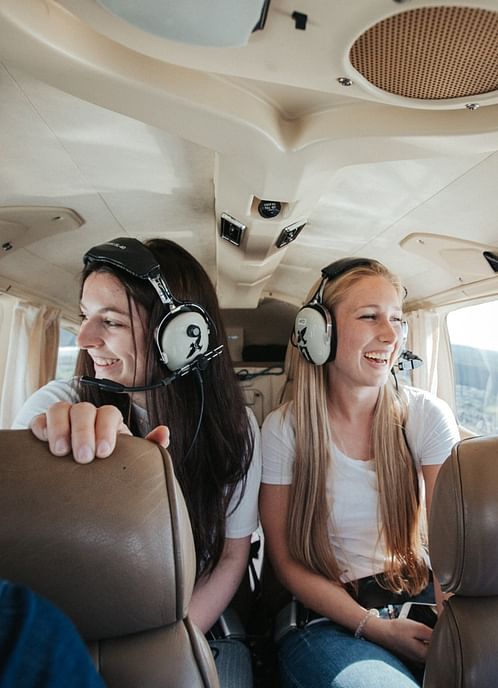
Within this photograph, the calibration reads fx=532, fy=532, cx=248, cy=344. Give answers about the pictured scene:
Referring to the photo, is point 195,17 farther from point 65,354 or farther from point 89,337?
point 65,354

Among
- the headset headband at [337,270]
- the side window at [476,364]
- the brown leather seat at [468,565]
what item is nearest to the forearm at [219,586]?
the brown leather seat at [468,565]

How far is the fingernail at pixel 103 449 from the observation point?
930 mm

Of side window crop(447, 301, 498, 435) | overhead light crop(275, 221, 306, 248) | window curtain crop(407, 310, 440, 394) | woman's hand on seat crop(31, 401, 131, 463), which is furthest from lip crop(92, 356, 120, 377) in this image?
window curtain crop(407, 310, 440, 394)

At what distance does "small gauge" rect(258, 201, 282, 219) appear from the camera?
273 centimetres

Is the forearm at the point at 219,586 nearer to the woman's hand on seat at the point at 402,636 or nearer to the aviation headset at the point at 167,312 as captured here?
the woman's hand on seat at the point at 402,636

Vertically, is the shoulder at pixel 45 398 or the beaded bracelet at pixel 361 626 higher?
the shoulder at pixel 45 398

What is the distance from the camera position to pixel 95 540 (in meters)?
0.86

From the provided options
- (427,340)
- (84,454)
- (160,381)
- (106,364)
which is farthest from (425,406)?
(427,340)

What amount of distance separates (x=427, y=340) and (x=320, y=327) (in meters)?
3.29

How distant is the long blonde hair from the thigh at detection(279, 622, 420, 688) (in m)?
0.21

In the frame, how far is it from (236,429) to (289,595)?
78cm

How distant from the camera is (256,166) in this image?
2.09 m

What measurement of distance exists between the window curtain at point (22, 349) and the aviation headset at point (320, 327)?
101 inches

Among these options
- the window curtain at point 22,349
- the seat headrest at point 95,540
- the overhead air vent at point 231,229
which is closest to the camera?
the seat headrest at point 95,540
